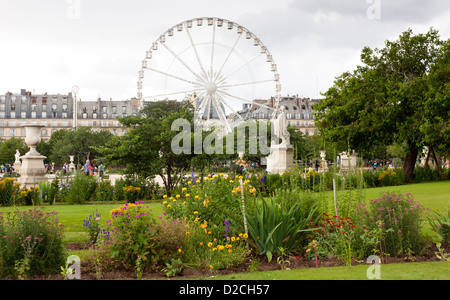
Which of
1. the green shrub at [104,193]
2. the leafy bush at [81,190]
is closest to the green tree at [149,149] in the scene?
the green shrub at [104,193]

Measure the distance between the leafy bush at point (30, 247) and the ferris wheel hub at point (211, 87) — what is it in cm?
2934

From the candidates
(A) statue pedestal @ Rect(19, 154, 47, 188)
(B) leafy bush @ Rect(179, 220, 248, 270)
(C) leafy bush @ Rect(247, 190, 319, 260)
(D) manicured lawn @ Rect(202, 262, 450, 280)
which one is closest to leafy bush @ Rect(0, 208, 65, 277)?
(B) leafy bush @ Rect(179, 220, 248, 270)

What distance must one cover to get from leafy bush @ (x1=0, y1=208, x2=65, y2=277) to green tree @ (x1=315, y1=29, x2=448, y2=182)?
19.7 metres

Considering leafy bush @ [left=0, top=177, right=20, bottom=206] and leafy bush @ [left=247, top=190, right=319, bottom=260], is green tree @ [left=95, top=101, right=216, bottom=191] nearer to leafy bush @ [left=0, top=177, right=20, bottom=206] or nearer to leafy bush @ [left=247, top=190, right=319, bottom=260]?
leafy bush @ [left=0, top=177, right=20, bottom=206]

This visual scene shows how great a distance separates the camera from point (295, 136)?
69.2 metres

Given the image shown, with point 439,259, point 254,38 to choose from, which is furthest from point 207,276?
point 254,38

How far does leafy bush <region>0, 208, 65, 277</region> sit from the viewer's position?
548cm

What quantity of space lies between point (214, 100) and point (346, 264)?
29.4 m

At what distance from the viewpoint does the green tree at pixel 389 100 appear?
23.8 metres

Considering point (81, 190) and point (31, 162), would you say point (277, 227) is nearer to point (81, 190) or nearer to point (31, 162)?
point (81, 190)

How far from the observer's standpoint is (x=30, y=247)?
559cm

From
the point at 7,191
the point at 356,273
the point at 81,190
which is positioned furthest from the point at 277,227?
the point at 7,191
